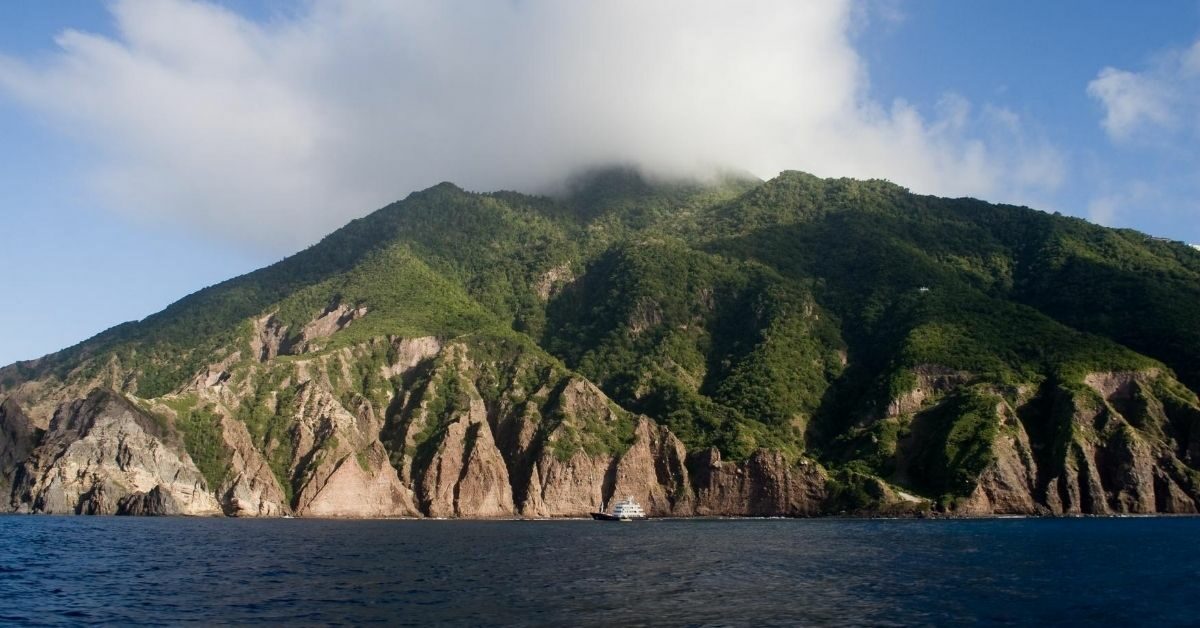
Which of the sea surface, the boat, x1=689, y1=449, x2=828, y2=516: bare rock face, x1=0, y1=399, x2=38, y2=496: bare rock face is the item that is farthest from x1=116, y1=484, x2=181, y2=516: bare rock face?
x1=689, y1=449, x2=828, y2=516: bare rock face

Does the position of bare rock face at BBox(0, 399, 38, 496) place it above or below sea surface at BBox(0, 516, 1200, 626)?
above

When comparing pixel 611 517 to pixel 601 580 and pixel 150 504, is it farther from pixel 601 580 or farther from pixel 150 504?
pixel 601 580

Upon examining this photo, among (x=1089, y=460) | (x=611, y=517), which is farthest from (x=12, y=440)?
(x=1089, y=460)

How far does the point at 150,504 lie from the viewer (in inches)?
6786

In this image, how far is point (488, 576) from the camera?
68125mm

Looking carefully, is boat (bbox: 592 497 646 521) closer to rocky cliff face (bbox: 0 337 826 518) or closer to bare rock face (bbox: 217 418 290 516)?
rocky cliff face (bbox: 0 337 826 518)

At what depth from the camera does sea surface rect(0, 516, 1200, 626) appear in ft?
164

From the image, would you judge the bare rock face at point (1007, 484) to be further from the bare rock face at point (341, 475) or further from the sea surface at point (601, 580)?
the bare rock face at point (341, 475)

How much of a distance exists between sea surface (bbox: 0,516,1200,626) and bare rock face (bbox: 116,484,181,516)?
6392cm

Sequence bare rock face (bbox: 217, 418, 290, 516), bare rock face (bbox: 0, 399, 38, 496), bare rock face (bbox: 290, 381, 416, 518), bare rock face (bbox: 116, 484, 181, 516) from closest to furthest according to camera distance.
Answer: bare rock face (bbox: 116, 484, 181, 516) < bare rock face (bbox: 217, 418, 290, 516) < bare rock face (bbox: 0, 399, 38, 496) < bare rock face (bbox: 290, 381, 416, 518)

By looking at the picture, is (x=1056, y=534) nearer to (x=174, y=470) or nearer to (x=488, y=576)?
(x=488, y=576)

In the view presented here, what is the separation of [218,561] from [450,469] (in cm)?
12148

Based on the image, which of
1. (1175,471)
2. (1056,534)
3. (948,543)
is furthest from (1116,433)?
(948,543)

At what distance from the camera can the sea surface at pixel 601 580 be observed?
49969 millimetres
